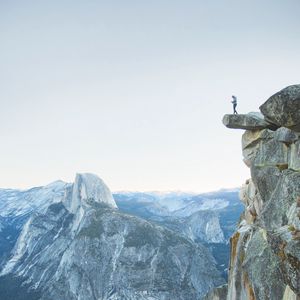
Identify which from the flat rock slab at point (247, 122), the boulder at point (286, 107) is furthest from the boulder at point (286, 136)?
the flat rock slab at point (247, 122)

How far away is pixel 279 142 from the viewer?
29531mm

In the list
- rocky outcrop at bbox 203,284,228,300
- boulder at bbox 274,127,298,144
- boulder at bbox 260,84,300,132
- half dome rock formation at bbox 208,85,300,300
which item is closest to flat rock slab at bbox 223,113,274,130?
half dome rock formation at bbox 208,85,300,300

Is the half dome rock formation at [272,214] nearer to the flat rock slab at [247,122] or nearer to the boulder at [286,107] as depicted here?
the boulder at [286,107]

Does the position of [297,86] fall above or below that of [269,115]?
above

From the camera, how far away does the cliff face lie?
20.5m

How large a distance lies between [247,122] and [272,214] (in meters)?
9.59

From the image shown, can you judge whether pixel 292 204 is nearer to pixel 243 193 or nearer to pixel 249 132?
pixel 249 132

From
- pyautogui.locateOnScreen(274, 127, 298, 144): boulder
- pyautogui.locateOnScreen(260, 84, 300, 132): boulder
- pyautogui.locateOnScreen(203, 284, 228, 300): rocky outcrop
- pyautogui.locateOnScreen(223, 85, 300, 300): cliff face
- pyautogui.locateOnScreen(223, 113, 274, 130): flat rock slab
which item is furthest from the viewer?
pyautogui.locateOnScreen(203, 284, 228, 300): rocky outcrop

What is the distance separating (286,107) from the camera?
76.2 feet

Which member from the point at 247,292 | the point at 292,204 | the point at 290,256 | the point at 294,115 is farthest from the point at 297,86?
the point at 247,292

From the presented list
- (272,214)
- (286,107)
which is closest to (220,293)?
(272,214)

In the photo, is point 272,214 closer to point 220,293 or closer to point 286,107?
point 286,107

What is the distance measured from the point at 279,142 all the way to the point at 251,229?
6.96 m

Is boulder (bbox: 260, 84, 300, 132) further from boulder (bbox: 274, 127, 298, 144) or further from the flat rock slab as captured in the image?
the flat rock slab
